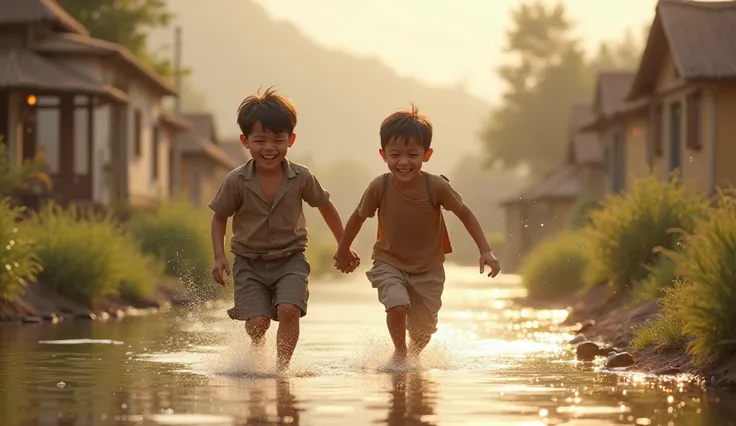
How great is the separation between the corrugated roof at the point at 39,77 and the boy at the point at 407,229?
21.9 metres

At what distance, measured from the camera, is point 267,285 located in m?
11.9

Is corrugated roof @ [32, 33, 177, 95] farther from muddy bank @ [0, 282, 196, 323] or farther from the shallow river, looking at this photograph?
the shallow river

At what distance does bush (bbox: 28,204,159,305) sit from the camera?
2297cm

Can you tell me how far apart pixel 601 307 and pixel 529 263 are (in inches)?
465

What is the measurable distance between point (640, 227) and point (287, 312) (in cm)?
1099

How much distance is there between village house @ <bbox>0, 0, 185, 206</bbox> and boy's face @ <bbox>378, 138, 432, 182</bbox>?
2195 centimetres

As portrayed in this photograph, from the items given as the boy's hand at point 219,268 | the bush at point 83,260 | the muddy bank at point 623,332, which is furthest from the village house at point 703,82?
the boy's hand at point 219,268

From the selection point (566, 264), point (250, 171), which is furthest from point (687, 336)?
point (566, 264)

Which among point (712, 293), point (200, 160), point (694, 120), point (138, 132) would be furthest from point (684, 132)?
point (200, 160)

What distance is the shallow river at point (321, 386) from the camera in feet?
29.1

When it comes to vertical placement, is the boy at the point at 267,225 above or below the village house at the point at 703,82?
below

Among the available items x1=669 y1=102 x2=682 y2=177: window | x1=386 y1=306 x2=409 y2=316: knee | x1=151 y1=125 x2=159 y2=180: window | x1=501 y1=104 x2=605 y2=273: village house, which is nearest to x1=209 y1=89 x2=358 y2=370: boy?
x1=386 y1=306 x2=409 y2=316: knee

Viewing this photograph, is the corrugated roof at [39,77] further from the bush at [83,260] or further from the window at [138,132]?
the bush at [83,260]

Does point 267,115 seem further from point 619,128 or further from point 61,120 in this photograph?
point 619,128
